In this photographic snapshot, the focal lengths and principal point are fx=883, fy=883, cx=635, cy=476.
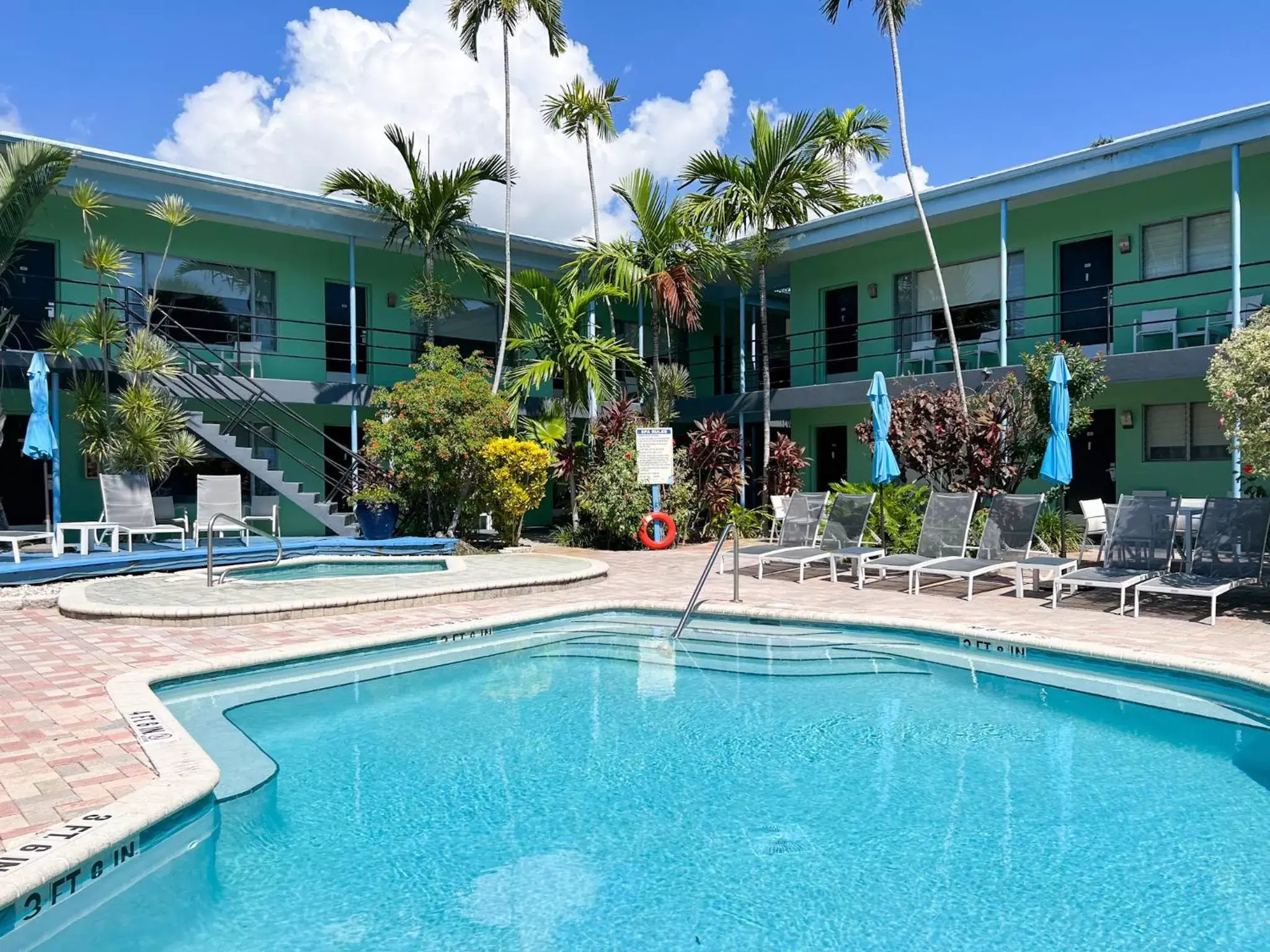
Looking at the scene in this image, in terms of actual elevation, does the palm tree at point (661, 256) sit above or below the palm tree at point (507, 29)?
A: below

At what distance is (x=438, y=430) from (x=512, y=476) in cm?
137

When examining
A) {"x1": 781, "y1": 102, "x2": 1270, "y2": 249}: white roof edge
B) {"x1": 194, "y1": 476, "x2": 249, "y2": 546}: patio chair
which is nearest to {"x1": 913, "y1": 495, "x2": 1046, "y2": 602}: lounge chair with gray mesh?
{"x1": 781, "y1": 102, "x2": 1270, "y2": 249}: white roof edge

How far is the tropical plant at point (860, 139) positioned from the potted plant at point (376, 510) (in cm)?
1358

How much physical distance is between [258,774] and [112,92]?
560 inches

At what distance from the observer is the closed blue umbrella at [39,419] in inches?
445

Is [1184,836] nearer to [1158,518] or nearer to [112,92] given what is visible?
[1158,518]

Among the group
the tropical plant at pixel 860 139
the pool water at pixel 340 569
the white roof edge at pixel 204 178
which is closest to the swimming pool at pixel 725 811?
the pool water at pixel 340 569

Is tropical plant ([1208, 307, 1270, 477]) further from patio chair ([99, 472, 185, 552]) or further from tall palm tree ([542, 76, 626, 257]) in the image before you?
tall palm tree ([542, 76, 626, 257])

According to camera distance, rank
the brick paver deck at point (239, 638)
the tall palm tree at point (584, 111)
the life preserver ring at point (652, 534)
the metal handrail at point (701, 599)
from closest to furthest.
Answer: the brick paver deck at point (239, 638) < the metal handrail at point (701, 599) < the life preserver ring at point (652, 534) < the tall palm tree at point (584, 111)

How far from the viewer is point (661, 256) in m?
15.2

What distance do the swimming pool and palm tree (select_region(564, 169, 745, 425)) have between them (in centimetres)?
884

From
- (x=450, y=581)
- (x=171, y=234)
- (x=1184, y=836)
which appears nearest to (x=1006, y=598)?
(x=1184, y=836)

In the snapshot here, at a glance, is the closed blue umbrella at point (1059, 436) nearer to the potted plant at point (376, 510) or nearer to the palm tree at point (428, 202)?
the potted plant at point (376, 510)

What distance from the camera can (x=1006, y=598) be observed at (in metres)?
9.27
